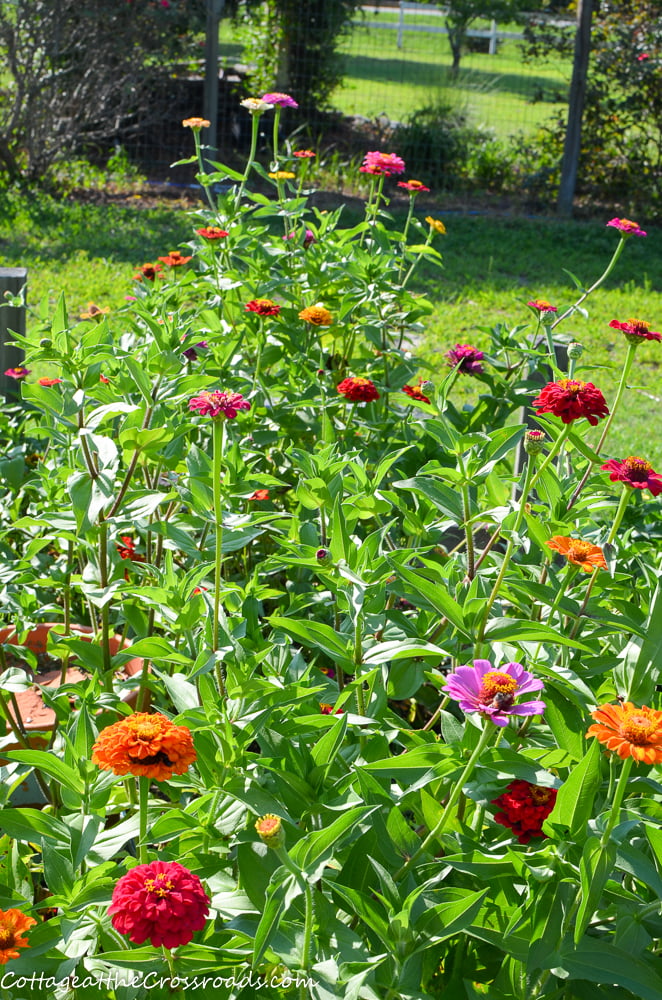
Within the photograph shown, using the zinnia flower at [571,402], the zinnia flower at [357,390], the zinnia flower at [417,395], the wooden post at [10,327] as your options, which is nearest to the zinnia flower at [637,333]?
the zinnia flower at [571,402]

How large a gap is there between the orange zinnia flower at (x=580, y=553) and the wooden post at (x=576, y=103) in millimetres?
7498

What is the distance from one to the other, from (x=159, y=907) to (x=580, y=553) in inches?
31.7

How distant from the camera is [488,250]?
7176 mm

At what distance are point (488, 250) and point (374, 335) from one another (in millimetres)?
4816

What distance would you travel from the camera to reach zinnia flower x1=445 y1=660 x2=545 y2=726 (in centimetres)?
112

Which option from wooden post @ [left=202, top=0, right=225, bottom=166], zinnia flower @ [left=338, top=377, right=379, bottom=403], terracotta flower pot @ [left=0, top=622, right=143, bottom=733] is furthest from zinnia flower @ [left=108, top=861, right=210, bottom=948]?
wooden post @ [left=202, top=0, right=225, bottom=166]

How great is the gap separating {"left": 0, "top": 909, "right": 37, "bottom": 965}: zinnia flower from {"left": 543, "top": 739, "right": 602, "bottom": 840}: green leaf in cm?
66

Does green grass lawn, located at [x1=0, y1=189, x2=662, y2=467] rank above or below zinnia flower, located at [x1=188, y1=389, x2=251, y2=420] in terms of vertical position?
below

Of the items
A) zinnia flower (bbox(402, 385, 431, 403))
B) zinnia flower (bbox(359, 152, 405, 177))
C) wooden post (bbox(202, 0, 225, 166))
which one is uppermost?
wooden post (bbox(202, 0, 225, 166))

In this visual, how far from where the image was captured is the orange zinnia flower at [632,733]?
3.46 ft

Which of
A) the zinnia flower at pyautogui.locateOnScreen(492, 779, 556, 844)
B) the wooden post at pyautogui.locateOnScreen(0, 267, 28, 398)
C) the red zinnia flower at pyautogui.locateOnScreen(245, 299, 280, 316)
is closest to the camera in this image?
the zinnia flower at pyautogui.locateOnScreen(492, 779, 556, 844)

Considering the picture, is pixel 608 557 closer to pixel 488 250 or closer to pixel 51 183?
pixel 488 250

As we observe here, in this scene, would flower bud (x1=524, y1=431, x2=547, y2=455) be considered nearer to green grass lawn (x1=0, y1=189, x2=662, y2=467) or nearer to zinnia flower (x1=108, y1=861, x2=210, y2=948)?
zinnia flower (x1=108, y1=861, x2=210, y2=948)

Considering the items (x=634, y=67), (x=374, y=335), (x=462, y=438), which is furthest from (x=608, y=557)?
(x=634, y=67)
